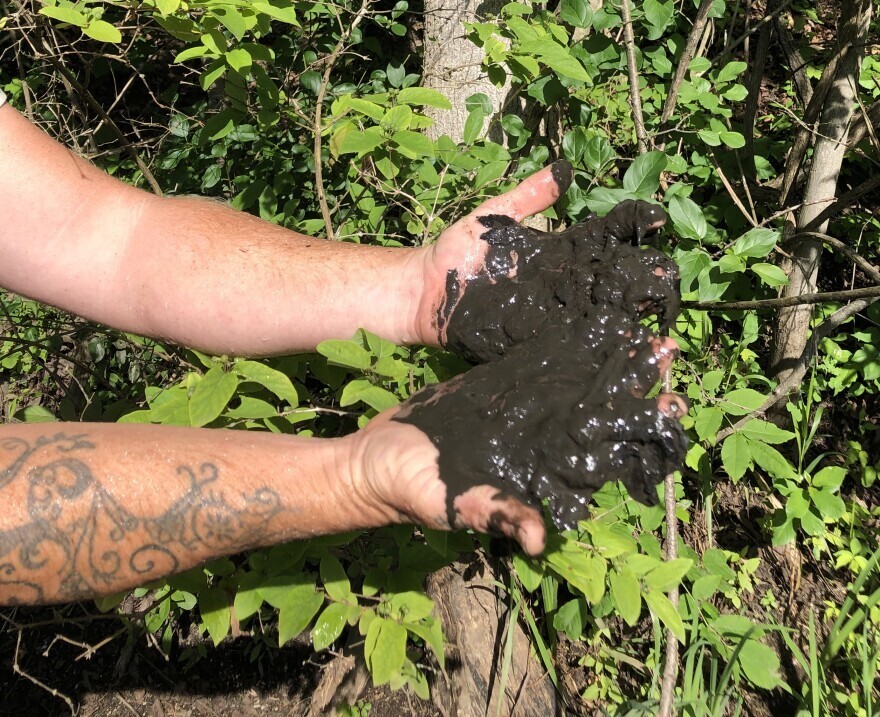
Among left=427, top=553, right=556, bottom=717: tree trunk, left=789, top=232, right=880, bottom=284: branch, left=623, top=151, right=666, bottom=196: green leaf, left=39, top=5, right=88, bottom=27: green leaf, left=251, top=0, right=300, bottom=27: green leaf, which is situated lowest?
left=427, top=553, right=556, bottom=717: tree trunk

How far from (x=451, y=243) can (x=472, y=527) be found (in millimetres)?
786

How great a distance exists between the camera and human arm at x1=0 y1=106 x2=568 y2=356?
5.37ft

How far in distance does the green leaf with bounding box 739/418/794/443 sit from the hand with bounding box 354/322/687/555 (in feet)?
2.44

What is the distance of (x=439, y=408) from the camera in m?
1.31

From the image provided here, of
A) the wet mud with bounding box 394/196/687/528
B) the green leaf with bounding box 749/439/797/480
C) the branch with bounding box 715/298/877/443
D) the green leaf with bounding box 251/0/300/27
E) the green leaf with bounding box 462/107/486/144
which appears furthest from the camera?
the branch with bounding box 715/298/877/443

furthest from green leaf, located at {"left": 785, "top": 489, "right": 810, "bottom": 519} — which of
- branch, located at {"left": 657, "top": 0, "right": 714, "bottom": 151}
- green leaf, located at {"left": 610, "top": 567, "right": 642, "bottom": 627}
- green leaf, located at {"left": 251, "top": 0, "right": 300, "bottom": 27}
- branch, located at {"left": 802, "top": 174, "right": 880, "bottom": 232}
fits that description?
green leaf, located at {"left": 251, "top": 0, "right": 300, "bottom": 27}

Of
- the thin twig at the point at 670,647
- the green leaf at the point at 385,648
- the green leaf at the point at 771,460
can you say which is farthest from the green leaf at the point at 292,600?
the green leaf at the point at 771,460

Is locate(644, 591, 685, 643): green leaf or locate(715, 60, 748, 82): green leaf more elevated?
locate(715, 60, 748, 82): green leaf

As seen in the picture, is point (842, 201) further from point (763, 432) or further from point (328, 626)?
point (328, 626)

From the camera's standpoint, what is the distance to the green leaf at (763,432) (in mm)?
1814

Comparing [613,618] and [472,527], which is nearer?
[472,527]

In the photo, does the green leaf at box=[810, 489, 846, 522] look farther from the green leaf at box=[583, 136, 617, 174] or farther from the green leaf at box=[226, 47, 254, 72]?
the green leaf at box=[226, 47, 254, 72]

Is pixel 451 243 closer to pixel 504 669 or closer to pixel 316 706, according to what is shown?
pixel 504 669

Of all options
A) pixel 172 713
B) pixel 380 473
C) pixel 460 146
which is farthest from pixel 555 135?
pixel 172 713
